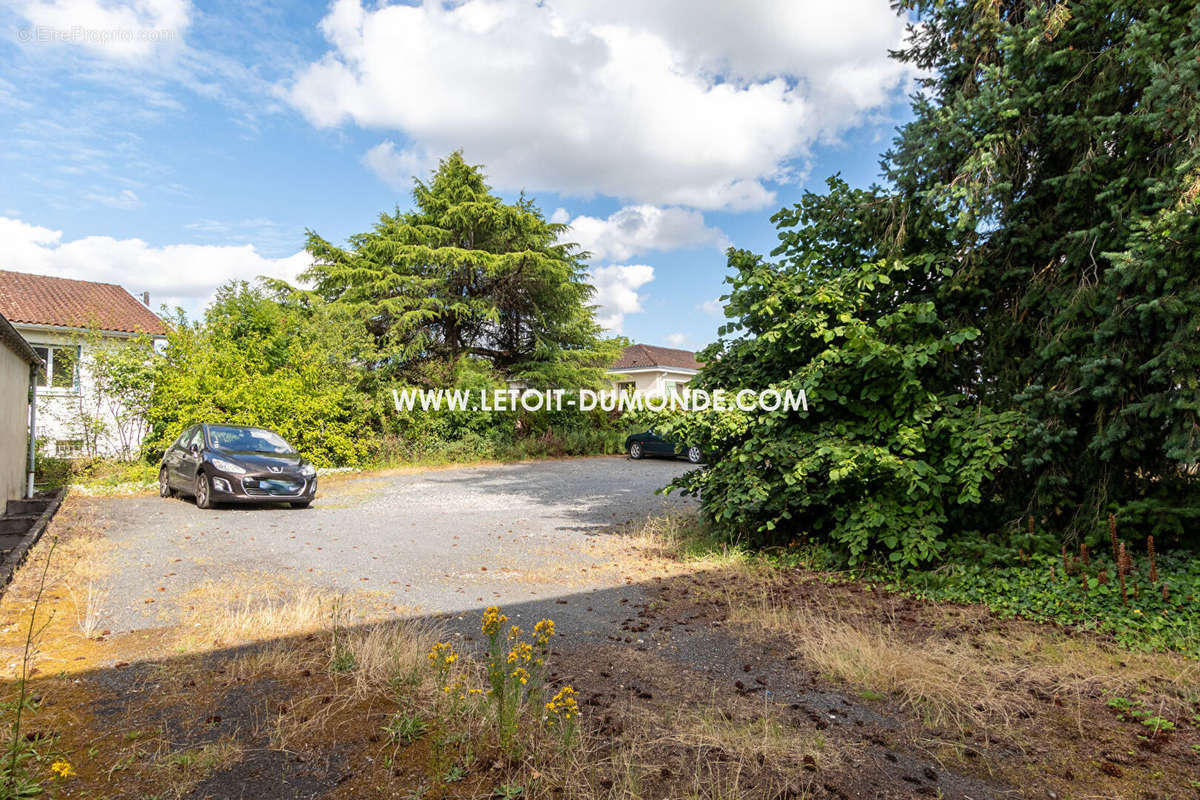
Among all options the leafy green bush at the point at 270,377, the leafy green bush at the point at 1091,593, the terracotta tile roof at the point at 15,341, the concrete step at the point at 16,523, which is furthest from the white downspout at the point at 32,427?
the leafy green bush at the point at 1091,593

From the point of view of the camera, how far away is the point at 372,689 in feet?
11.2

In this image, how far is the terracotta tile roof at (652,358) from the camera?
108 feet

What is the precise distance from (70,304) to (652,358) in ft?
78.5

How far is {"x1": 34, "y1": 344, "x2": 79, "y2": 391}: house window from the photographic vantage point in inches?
640

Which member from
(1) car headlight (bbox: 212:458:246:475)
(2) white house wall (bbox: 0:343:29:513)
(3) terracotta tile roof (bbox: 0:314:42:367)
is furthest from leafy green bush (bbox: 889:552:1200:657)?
(2) white house wall (bbox: 0:343:29:513)

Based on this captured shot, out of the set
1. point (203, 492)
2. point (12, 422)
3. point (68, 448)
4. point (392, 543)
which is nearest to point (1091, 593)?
point (392, 543)

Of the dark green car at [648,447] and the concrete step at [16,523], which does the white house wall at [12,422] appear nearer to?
the concrete step at [16,523]

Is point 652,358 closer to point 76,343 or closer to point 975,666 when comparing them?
point 76,343

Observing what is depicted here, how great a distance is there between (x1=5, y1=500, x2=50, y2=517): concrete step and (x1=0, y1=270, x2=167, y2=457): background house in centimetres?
555

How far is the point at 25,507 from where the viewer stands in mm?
8758

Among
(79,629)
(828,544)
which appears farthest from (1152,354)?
(79,629)

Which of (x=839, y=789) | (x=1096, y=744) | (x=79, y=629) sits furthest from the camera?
(x=79, y=629)

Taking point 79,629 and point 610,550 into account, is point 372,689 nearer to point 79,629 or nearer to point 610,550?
point 79,629

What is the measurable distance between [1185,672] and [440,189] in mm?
20114
